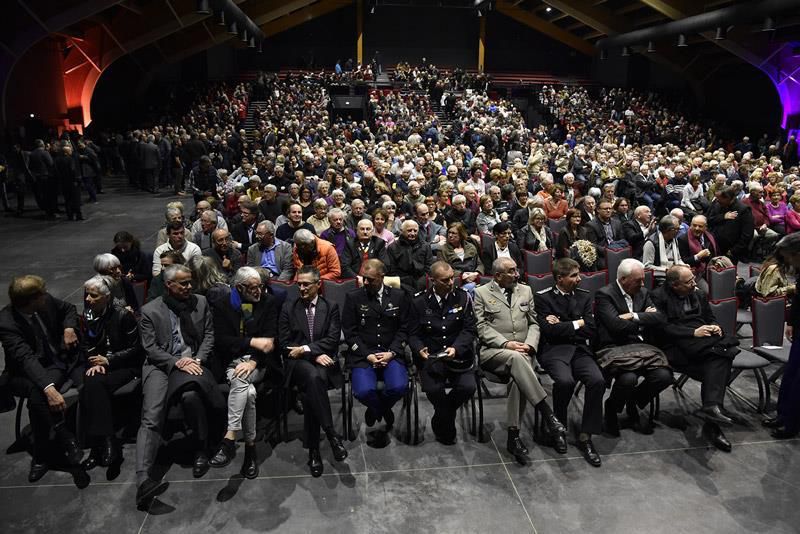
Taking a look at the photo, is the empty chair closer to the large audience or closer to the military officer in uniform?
the large audience

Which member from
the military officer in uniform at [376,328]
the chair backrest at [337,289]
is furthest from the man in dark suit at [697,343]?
the chair backrest at [337,289]

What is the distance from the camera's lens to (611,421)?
430cm

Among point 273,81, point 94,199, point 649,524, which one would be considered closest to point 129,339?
point 649,524

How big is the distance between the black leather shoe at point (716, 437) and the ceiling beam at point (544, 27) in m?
27.8

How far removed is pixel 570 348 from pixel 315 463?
198cm

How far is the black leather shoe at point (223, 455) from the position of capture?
3795mm

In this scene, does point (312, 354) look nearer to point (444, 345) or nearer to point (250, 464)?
point (250, 464)

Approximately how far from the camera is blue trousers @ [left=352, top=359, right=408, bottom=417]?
4.00 metres

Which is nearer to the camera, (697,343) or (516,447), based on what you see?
(516,447)

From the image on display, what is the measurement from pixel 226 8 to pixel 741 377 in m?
14.8

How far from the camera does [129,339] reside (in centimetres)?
393

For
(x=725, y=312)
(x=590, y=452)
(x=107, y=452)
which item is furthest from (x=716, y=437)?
(x=107, y=452)

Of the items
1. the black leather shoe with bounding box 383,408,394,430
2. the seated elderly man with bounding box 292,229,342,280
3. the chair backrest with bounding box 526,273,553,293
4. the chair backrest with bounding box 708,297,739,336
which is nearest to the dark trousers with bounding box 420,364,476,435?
the black leather shoe with bounding box 383,408,394,430

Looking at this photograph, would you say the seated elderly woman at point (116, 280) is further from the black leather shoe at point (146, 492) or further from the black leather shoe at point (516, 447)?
the black leather shoe at point (516, 447)
